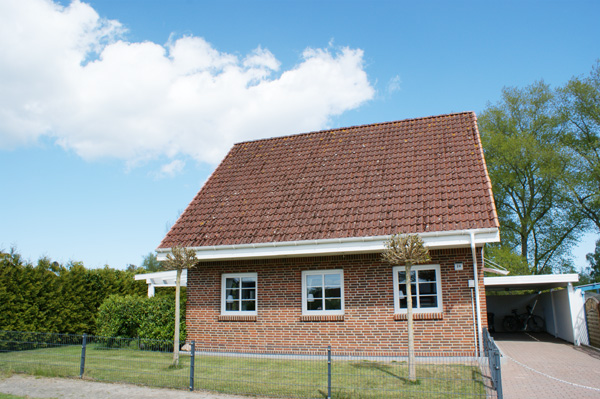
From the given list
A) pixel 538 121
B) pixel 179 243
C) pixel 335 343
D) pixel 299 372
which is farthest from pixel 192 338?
pixel 538 121

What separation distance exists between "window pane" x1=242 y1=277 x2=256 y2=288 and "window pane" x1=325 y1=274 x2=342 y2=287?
7.39ft

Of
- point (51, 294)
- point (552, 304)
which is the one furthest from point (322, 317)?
point (552, 304)

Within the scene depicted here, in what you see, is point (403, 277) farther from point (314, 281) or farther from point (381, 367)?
point (381, 367)

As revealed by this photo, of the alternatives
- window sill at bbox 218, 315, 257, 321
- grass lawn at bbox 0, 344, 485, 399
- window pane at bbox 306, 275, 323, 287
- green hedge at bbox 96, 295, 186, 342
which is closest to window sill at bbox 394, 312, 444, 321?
grass lawn at bbox 0, 344, 485, 399

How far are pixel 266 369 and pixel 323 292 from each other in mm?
3367

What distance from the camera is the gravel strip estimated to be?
8484 mm

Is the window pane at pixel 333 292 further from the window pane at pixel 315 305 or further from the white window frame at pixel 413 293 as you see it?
the white window frame at pixel 413 293

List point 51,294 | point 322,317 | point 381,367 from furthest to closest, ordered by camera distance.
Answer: point 51,294
point 322,317
point 381,367

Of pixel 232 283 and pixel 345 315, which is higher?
pixel 232 283

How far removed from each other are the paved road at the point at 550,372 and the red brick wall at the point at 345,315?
1511 mm

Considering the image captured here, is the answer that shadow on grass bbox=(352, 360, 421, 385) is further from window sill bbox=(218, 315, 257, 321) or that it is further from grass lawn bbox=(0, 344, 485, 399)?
window sill bbox=(218, 315, 257, 321)

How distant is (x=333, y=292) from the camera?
41.9 feet

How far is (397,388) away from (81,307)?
13052 millimetres

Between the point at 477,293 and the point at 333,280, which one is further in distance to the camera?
the point at 333,280
